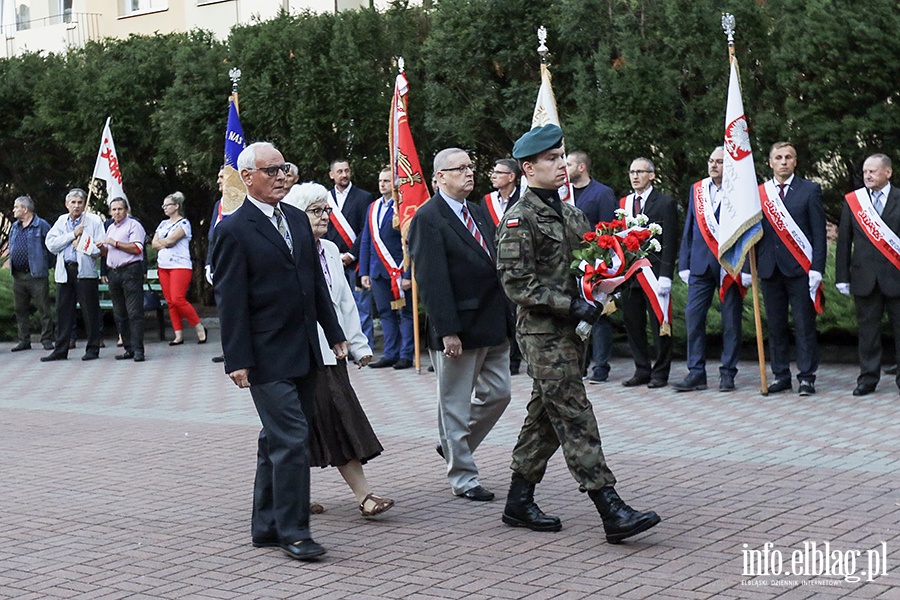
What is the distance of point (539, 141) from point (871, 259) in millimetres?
5234

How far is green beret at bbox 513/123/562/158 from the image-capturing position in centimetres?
642

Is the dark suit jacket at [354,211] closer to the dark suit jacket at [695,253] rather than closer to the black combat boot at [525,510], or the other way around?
the dark suit jacket at [695,253]

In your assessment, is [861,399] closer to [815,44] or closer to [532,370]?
[815,44]

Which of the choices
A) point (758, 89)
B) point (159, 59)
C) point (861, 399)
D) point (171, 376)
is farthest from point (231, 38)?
point (861, 399)

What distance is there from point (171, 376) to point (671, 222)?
5.62 meters

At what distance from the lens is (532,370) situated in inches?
251

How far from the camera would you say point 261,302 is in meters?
6.20

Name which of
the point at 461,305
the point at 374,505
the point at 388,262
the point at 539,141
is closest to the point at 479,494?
the point at 374,505

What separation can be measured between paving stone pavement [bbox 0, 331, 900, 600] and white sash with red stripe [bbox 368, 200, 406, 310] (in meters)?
2.29

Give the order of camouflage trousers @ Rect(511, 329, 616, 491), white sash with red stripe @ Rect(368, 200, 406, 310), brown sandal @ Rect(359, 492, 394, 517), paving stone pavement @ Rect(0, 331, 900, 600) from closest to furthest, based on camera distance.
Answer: paving stone pavement @ Rect(0, 331, 900, 600) → camouflage trousers @ Rect(511, 329, 616, 491) → brown sandal @ Rect(359, 492, 394, 517) → white sash with red stripe @ Rect(368, 200, 406, 310)

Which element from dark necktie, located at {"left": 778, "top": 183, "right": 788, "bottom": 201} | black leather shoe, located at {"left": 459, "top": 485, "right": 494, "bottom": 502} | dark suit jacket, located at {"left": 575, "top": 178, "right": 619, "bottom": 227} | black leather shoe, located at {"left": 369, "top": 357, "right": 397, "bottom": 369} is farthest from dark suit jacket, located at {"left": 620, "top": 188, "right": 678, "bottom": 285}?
black leather shoe, located at {"left": 459, "top": 485, "right": 494, "bottom": 502}

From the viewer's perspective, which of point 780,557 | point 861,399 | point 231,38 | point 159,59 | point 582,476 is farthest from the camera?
point 159,59

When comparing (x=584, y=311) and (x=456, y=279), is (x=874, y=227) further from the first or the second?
(x=584, y=311)

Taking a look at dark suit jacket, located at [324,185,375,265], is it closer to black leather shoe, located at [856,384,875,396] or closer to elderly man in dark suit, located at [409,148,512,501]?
black leather shoe, located at [856,384,875,396]
